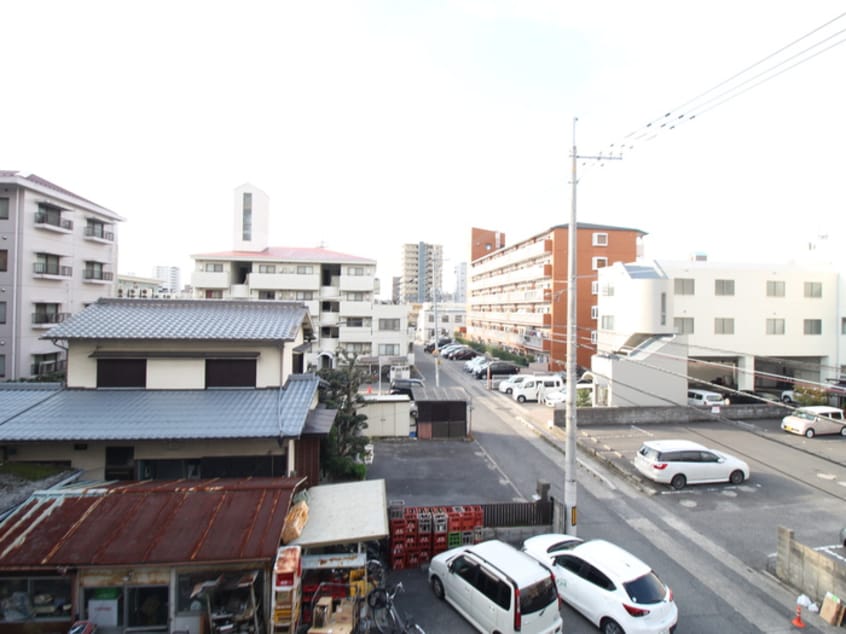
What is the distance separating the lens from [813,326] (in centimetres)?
3409

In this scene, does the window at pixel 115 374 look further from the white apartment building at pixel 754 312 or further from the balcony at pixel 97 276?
the white apartment building at pixel 754 312

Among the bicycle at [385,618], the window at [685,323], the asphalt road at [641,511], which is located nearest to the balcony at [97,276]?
the asphalt road at [641,511]

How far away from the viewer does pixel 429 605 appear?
400 inches

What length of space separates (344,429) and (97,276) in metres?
29.3

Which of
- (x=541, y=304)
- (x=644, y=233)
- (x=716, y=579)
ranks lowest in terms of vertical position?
(x=716, y=579)

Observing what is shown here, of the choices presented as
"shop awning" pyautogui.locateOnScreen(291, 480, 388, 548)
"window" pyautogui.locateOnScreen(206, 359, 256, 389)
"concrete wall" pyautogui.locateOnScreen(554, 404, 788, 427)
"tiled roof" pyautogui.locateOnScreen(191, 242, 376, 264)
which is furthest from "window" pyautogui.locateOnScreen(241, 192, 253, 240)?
"shop awning" pyautogui.locateOnScreen(291, 480, 388, 548)

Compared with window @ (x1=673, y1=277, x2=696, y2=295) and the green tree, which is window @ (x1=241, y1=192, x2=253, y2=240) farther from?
window @ (x1=673, y1=277, x2=696, y2=295)

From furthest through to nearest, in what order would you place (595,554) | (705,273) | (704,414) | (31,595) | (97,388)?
(705,273)
(704,414)
(97,388)
(595,554)
(31,595)

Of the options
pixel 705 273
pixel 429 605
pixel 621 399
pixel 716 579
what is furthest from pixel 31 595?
pixel 705 273

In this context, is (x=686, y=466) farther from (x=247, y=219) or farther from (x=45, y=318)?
(x=247, y=219)

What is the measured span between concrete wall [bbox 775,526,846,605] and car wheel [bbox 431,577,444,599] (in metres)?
8.20

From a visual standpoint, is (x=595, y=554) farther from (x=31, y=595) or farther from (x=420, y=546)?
(x=31, y=595)

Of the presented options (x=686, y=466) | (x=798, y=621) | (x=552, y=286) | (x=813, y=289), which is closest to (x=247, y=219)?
(x=552, y=286)

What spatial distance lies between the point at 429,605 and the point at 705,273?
3158 cm
